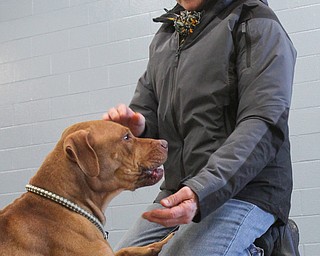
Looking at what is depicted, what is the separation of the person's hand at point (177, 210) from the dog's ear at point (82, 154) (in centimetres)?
33

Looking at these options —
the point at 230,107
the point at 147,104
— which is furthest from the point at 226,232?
the point at 147,104

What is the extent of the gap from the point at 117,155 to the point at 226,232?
452 millimetres

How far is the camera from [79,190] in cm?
175

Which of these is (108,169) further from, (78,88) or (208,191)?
(78,88)

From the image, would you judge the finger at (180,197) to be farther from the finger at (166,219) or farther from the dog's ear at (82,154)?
the dog's ear at (82,154)

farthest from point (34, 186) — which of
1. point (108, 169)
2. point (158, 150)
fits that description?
point (158, 150)

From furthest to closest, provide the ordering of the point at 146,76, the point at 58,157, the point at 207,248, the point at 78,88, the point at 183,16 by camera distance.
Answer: the point at 78,88 → the point at 146,76 → the point at 183,16 → the point at 58,157 → the point at 207,248

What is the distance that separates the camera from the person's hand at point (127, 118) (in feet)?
6.68

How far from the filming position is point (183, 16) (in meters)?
2.01

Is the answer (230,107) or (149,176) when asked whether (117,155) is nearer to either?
(149,176)

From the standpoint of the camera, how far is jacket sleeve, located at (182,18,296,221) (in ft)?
4.98

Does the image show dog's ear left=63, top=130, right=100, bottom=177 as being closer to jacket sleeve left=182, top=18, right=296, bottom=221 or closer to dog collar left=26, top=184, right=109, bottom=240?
dog collar left=26, top=184, right=109, bottom=240

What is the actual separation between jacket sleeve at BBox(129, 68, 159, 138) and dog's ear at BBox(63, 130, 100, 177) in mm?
486

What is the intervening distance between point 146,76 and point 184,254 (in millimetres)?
894
